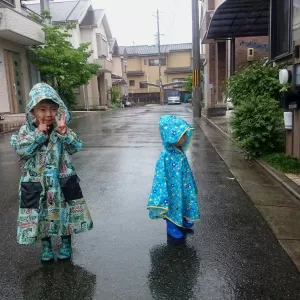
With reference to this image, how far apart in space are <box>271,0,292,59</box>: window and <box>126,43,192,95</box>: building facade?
47.1 m

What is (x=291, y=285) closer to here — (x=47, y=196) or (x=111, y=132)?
(x=47, y=196)

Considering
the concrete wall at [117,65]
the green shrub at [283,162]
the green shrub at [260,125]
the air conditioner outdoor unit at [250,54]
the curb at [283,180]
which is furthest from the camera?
the concrete wall at [117,65]

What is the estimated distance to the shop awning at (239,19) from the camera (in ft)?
34.4

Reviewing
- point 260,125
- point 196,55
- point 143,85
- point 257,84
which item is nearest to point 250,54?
point 196,55

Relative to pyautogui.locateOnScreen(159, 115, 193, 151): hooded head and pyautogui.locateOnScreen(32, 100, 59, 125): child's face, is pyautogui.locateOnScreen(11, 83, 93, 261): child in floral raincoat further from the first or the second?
pyautogui.locateOnScreen(159, 115, 193, 151): hooded head

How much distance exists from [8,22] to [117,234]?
1392 cm

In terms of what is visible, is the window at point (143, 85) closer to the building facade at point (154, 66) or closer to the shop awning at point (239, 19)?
the building facade at point (154, 66)

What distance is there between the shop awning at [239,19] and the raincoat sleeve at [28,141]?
8.81 metres

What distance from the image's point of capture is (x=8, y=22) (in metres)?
14.7

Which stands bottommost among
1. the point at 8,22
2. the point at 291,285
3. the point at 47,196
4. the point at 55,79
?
the point at 291,285

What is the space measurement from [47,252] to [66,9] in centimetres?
3205

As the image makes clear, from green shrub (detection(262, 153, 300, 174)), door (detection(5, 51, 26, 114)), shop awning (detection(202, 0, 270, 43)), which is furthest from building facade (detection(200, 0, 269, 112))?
door (detection(5, 51, 26, 114))

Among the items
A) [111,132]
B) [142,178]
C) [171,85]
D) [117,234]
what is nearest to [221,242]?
[117,234]

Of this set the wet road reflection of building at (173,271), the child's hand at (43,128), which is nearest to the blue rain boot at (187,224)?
the wet road reflection of building at (173,271)
